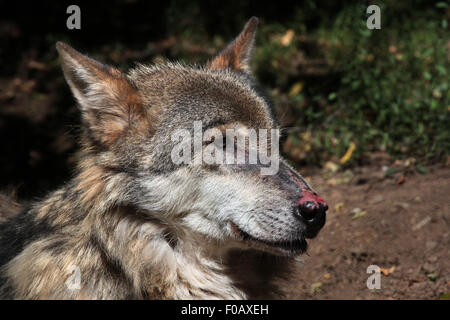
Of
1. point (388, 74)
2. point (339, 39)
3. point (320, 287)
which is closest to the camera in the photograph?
point (320, 287)

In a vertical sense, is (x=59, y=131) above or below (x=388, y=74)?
below

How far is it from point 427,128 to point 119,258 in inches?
169

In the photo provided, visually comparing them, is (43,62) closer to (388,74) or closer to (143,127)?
(388,74)

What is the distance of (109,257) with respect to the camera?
138 inches

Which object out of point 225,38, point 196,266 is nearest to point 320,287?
point 196,266

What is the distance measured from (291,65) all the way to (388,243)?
13.3 ft

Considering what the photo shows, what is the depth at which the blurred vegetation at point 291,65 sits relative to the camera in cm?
668

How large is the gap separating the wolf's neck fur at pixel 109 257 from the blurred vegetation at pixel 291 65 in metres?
1.43

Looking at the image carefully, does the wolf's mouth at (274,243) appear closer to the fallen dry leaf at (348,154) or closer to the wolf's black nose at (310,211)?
the wolf's black nose at (310,211)

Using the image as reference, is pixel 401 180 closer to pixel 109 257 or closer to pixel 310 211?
pixel 310 211

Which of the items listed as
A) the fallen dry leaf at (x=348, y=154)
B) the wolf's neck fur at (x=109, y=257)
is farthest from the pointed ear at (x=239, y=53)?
the fallen dry leaf at (x=348, y=154)

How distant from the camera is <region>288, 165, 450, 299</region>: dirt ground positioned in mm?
4750

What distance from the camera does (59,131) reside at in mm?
7426

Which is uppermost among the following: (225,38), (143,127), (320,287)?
(143,127)
